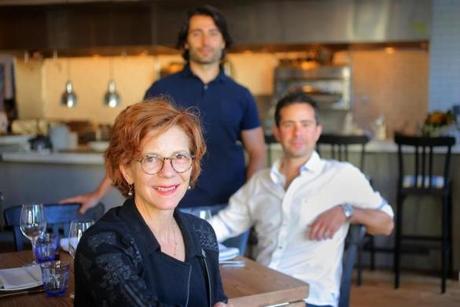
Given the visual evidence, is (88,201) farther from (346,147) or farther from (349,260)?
(346,147)

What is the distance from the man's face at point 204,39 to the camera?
2707 mm

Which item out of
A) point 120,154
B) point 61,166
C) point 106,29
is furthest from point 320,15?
point 120,154

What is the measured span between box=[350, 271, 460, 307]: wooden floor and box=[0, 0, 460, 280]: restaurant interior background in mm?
2452

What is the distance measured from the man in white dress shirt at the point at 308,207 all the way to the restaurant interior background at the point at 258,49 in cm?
363

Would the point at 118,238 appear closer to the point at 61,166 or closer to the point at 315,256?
the point at 315,256

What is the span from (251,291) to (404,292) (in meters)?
2.81

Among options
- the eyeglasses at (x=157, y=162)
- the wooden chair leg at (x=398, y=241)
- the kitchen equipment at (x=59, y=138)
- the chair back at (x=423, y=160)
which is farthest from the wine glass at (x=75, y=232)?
the kitchen equipment at (x=59, y=138)

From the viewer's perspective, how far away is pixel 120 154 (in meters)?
1.46

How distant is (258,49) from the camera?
7.33 m

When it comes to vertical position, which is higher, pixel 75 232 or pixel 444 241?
pixel 75 232

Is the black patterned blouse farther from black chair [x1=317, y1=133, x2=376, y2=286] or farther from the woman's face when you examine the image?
black chair [x1=317, y1=133, x2=376, y2=286]

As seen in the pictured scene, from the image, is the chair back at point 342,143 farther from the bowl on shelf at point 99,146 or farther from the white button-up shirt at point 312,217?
the white button-up shirt at point 312,217

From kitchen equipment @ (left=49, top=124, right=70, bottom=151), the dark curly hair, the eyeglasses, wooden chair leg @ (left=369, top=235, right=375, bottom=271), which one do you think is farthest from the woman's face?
kitchen equipment @ (left=49, top=124, right=70, bottom=151)

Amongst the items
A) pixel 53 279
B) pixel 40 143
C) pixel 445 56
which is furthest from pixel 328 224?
pixel 445 56
